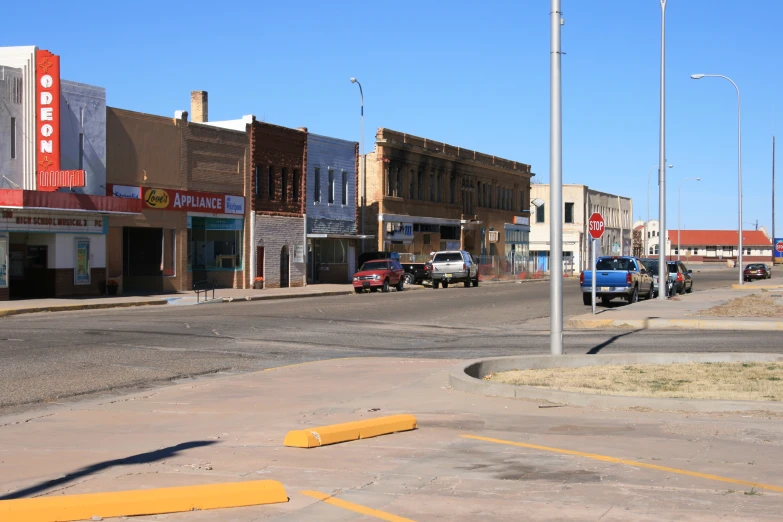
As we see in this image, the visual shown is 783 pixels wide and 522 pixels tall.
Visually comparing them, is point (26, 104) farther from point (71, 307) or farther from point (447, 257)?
point (447, 257)

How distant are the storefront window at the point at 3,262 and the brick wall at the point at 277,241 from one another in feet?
52.1

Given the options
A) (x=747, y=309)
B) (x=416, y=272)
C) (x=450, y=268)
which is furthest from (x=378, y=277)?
(x=747, y=309)

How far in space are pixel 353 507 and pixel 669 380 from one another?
25.6ft

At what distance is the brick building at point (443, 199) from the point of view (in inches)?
2451

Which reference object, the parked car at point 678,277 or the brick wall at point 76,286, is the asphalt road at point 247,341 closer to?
the brick wall at point 76,286

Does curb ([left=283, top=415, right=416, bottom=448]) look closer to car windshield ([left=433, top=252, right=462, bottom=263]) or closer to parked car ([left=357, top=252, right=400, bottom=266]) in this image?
car windshield ([left=433, top=252, right=462, bottom=263])

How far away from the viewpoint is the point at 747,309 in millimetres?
30422

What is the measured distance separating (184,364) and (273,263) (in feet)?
109

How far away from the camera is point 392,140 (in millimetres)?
62656

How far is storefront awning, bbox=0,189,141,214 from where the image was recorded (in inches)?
1281

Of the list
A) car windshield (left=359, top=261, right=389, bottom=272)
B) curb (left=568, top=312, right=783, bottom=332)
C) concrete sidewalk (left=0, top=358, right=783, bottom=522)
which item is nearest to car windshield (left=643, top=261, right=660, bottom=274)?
car windshield (left=359, top=261, right=389, bottom=272)

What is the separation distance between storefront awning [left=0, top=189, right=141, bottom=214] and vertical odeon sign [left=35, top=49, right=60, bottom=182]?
4.08ft

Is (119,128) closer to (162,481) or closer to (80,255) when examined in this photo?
(80,255)

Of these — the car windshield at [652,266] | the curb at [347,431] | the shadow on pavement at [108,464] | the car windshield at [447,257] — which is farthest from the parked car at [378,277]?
the shadow on pavement at [108,464]
